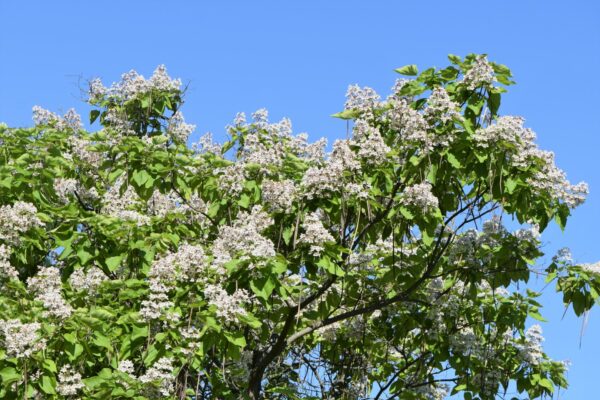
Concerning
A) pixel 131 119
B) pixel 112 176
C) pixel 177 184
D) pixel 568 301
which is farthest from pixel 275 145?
pixel 568 301

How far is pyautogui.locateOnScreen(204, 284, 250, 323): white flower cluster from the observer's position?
5.45 metres

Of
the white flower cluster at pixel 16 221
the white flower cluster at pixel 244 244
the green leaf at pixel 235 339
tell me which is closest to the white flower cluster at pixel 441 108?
the white flower cluster at pixel 244 244

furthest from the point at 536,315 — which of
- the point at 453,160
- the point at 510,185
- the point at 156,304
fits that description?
the point at 156,304

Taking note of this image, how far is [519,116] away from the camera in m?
6.29

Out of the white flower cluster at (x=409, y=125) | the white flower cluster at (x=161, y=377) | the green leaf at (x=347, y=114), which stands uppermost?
the green leaf at (x=347, y=114)

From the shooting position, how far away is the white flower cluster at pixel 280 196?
627 centimetres

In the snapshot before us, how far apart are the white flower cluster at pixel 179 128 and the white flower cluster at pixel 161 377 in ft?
11.0

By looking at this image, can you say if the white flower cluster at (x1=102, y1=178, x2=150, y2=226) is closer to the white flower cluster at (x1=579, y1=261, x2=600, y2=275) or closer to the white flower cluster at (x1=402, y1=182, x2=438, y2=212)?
the white flower cluster at (x1=402, y1=182, x2=438, y2=212)

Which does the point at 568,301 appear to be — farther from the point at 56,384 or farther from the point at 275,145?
the point at 56,384

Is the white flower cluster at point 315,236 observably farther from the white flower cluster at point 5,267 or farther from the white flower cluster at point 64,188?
the white flower cluster at point 64,188

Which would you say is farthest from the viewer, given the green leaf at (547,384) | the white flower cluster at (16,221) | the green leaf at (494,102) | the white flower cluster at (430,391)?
the white flower cluster at (430,391)

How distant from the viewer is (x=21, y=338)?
210 inches

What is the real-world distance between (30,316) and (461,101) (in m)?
3.20

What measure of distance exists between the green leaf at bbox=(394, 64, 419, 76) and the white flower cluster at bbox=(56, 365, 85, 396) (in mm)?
2992
